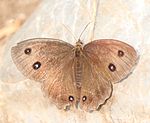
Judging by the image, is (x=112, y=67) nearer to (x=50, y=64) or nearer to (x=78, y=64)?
(x=78, y=64)

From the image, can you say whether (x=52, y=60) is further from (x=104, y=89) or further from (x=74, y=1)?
(x=74, y=1)

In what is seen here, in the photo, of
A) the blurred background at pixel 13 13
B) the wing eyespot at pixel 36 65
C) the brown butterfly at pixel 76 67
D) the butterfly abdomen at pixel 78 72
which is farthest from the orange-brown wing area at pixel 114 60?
the blurred background at pixel 13 13

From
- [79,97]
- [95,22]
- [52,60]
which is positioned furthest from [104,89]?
[95,22]

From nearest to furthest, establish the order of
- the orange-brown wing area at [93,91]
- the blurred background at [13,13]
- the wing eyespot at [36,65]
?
the orange-brown wing area at [93,91], the wing eyespot at [36,65], the blurred background at [13,13]

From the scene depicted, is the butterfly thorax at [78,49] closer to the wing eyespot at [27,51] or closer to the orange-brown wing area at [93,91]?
the orange-brown wing area at [93,91]

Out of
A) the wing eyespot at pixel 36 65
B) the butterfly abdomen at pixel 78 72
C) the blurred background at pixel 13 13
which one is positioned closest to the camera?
the butterfly abdomen at pixel 78 72

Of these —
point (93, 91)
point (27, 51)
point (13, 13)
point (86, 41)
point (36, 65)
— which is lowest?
point (93, 91)

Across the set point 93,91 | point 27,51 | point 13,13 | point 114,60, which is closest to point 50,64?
point 27,51

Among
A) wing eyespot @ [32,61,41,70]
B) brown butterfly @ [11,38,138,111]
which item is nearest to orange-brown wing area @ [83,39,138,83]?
brown butterfly @ [11,38,138,111]
